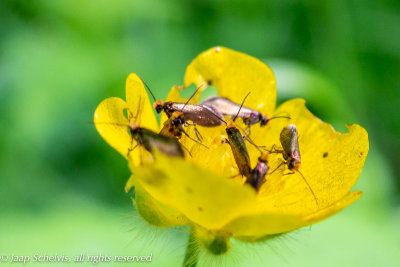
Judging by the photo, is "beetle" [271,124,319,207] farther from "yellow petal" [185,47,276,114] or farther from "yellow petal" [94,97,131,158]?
"yellow petal" [94,97,131,158]

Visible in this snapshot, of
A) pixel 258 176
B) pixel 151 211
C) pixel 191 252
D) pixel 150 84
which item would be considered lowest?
pixel 150 84

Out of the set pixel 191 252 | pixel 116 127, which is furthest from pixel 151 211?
pixel 116 127

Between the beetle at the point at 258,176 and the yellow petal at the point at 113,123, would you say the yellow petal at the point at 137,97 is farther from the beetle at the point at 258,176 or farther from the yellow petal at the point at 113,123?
the beetle at the point at 258,176

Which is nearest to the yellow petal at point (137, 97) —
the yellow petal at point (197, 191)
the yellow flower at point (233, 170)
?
the yellow flower at point (233, 170)

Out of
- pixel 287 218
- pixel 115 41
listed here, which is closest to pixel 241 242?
pixel 287 218

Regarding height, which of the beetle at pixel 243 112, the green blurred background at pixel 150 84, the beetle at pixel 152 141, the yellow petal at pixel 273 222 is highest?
the beetle at pixel 152 141

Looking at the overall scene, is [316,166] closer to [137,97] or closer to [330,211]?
[330,211]
